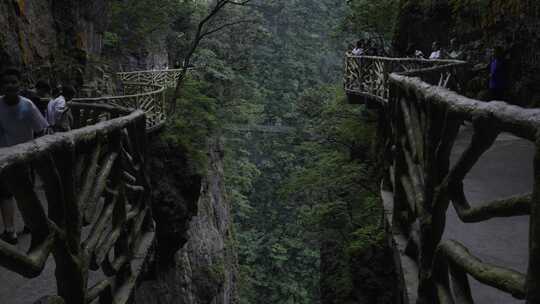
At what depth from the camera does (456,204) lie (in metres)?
2.57

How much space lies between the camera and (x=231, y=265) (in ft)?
75.7

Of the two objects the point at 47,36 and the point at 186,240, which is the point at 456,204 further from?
the point at 186,240

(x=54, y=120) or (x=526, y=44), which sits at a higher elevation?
(x=526, y=44)

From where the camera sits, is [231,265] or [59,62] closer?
[59,62]

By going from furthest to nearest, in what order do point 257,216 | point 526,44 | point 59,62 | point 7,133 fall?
1. point 257,216
2. point 59,62
3. point 526,44
4. point 7,133

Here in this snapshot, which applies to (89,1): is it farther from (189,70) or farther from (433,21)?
(433,21)

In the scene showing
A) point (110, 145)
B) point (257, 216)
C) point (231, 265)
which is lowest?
point (257, 216)

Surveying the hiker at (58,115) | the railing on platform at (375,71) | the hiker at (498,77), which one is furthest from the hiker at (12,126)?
the railing on platform at (375,71)

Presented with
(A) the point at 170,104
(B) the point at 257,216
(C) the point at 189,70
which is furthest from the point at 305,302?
(A) the point at 170,104

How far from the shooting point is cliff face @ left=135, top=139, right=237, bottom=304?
13.2 meters

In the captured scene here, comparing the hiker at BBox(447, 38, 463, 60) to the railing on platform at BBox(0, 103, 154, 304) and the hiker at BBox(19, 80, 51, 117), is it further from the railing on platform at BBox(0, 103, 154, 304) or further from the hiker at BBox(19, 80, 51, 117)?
the railing on platform at BBox(0, 103, 154, 304)

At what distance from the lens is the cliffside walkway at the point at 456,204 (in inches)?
75.3

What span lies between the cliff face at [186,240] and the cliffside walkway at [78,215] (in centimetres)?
299

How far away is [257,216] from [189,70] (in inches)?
627
